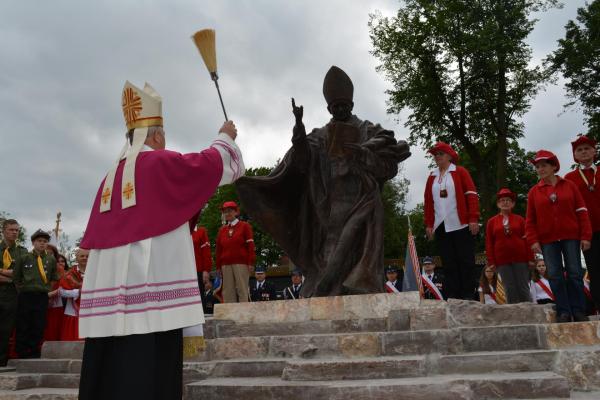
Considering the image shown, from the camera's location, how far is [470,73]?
24297mm

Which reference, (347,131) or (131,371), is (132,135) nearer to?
(131,371)

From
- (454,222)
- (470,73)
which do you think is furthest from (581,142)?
(470,73)

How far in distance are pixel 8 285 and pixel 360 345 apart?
17.9 feet

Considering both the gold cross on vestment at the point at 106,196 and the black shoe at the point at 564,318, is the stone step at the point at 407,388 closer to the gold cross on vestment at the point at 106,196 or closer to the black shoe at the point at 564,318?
the gold cross on vestment at the point at 106,196

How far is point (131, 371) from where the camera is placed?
3320 millimetres

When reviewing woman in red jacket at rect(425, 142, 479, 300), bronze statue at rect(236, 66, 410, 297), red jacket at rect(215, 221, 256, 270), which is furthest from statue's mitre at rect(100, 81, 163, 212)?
red jacket at rect(215, 221, 256, 270)

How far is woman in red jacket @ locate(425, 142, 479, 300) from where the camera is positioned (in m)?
6.91

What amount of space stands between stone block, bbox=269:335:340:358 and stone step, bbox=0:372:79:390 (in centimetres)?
214

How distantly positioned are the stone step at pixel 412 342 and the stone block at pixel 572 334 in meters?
0.35

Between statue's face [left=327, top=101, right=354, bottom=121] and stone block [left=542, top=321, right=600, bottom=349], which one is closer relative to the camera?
stone block [left=542, top=321, right=600, bottom=349]

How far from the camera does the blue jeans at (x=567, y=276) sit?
6078 mm

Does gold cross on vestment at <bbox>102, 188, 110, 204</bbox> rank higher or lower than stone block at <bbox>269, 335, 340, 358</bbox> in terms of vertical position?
higher

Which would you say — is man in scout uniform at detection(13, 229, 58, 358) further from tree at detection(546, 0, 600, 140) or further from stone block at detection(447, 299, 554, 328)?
tree at detection(546, 0, 600, 140)

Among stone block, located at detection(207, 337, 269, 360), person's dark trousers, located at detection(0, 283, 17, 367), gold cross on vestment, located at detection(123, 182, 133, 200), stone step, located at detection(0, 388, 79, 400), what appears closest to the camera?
gold cross on vestment, located at detection(123, 182, 133, 200)
